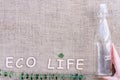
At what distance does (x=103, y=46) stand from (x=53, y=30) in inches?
9.2

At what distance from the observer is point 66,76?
1088 mm

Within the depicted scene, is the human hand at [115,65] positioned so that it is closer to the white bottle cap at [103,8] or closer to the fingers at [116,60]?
the fingers at [116,60]

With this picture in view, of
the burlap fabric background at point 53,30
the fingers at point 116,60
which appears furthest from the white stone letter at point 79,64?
the fingers at point 116,60

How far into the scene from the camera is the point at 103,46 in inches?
42.0

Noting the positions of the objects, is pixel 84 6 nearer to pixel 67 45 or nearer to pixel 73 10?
pixel 73 10

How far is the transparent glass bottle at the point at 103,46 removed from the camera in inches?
41.7

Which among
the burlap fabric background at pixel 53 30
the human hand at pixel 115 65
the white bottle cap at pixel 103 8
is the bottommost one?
the human hand at pixel 115 65

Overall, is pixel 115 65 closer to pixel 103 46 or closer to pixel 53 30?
pixel 103 46

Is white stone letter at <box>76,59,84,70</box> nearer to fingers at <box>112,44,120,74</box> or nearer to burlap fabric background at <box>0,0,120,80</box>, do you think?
burlap fabric background at <box>0,0,120,80</box>

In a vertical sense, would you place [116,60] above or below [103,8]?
below

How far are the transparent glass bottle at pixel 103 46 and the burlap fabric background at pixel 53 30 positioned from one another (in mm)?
28

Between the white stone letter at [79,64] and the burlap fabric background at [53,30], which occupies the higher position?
the burlap fabric background at [53,30]

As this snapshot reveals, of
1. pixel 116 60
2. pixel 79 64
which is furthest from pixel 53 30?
pixel 116 60

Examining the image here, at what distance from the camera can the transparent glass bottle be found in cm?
106
